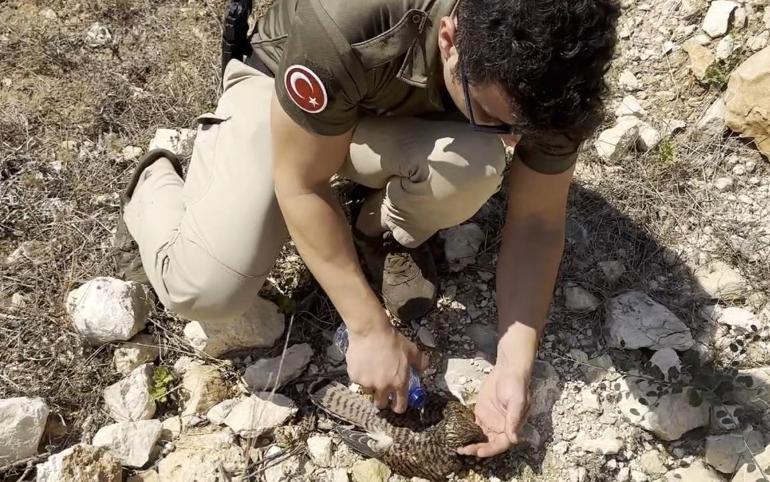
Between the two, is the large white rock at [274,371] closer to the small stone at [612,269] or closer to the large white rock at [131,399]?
the large white rock at [131,399]

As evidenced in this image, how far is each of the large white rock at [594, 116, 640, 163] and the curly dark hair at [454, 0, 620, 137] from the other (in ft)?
4.72

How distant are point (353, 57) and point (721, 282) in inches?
64.6

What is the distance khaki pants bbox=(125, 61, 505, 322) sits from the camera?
2234 mm

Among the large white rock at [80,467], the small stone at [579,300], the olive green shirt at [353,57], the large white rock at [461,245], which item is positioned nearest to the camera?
the olive green shirt at [353,57]

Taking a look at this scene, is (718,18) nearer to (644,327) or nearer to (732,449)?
(644,327)

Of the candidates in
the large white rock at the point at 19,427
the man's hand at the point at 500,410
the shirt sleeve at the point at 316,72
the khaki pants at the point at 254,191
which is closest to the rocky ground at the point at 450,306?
the large white rock at the point at 19,427

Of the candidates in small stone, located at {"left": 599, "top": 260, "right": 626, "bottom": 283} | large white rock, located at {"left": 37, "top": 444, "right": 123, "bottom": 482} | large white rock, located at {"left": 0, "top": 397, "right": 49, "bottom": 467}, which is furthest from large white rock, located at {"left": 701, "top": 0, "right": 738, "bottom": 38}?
large white rock, located at {"left": 0, "top": 397, "right": 49, "bottom": 467}

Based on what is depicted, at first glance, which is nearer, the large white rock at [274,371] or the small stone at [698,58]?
the large white rock at [274,371]

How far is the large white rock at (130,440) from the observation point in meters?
2.29

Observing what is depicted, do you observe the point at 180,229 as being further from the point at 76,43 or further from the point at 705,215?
the point at 705,215

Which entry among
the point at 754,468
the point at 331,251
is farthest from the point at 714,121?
the point at 331,251

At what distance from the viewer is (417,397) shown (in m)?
2.31

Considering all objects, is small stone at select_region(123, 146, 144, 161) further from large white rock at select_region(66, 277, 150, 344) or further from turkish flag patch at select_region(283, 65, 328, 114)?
turkish flag patch at select_region(283, 65, 328, 114)

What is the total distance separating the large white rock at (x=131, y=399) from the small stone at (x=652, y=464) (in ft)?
5.10
